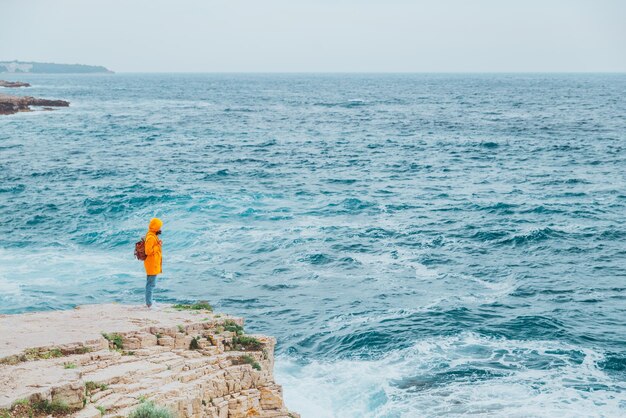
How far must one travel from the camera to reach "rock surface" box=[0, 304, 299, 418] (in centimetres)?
1154

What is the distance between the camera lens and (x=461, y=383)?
1889cm

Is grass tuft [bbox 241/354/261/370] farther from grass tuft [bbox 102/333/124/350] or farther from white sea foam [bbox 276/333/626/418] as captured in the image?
white sea foam [bbox 276/333/626/418]

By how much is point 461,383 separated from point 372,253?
485 inches

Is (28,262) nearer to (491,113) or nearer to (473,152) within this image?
(473,152)

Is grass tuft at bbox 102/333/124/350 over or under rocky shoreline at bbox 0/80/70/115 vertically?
under

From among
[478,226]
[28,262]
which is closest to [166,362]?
[28,262]

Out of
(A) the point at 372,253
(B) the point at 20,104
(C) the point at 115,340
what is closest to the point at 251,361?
(C) the point at 115,340

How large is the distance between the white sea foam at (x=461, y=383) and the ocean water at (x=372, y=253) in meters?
0.07

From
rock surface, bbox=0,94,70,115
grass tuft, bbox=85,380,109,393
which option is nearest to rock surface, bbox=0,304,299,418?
grass tuft, bbox=85,380,109,393

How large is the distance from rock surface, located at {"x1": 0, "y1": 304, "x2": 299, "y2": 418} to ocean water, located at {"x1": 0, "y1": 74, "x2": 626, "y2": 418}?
4.19 metres

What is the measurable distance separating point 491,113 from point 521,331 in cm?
7666

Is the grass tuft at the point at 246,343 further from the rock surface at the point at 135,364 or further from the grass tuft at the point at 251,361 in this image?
the grass tuft at the point at 251,361

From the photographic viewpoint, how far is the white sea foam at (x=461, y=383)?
1756cm

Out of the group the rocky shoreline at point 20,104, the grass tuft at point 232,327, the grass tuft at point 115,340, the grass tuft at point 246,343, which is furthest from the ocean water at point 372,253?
the rocky shoreline at point 20,104
